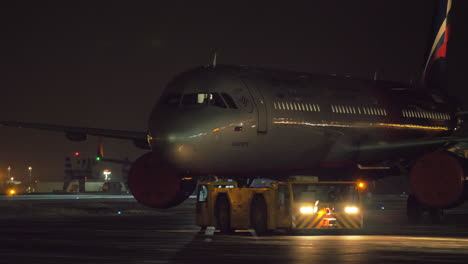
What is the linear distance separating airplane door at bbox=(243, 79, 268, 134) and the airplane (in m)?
0.04

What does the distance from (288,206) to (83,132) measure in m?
11.7

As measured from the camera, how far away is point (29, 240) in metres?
22.8

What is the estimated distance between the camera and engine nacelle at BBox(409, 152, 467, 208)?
1173 inches

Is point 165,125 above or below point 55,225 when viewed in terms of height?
above

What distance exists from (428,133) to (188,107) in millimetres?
13430

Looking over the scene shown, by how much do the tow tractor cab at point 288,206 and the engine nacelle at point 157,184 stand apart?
518cm

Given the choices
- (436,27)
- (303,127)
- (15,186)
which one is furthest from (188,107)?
(15,186)

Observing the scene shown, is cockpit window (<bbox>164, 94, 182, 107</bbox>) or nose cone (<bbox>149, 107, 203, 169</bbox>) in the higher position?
cockpit window (<bbox>164, 94, 182, 107</bbox>)

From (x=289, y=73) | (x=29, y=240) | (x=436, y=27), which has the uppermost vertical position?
(x=436, y=27)

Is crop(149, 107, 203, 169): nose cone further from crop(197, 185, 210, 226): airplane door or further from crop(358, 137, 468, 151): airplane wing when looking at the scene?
crop(358, 137, 468, 151): airplane wing

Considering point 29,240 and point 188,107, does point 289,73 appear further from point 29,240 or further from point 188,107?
point 29,240

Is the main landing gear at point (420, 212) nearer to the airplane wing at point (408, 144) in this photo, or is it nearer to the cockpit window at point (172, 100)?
the airplane wing at point (408, 144)

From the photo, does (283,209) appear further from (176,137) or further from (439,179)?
(439,179)

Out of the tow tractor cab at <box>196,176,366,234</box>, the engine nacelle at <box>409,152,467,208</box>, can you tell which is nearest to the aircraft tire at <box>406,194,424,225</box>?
the engine nacelle at <box>409,152,467,208</box>
